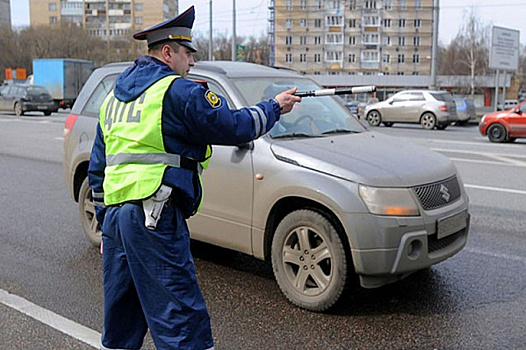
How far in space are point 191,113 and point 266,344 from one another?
1.96 meters

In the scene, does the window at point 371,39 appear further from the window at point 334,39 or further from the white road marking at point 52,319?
the white road marking at point 52,319

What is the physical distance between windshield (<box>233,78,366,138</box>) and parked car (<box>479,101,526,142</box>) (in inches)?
550

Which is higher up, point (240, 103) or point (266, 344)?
point (240, 103)

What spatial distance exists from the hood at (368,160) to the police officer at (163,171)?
166 centimetres

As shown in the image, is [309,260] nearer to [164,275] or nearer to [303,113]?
[303,113]

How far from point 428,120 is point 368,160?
2117cm

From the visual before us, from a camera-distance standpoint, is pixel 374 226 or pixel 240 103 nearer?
pixel 374 226

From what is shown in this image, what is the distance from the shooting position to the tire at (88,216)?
6117 millimetres

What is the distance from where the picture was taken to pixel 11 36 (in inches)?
3378

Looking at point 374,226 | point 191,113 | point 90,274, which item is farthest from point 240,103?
point 191,113

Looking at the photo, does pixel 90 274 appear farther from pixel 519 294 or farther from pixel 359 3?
pixel 359 3

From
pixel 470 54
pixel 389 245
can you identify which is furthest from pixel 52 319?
pixel 470 54

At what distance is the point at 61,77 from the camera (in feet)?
130

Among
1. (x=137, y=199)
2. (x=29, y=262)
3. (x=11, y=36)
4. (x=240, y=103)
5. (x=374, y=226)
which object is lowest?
(x=29, y=262)
